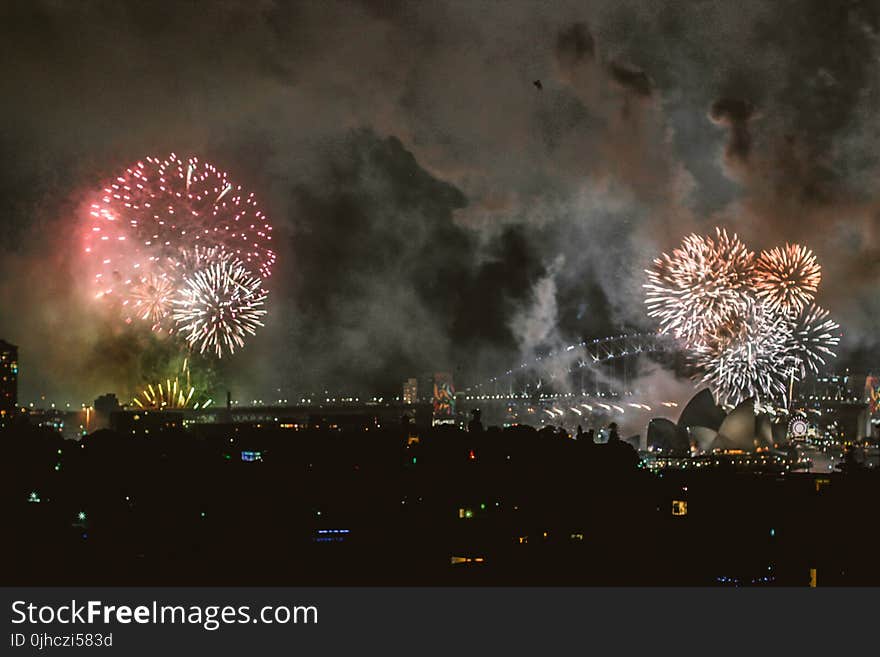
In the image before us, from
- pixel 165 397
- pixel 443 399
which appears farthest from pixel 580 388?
pixel 165 397

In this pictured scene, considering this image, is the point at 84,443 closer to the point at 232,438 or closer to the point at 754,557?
the point at 232,438

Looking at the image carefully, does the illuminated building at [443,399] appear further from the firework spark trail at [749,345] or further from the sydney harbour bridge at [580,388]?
the firework spark trail at [749,345]

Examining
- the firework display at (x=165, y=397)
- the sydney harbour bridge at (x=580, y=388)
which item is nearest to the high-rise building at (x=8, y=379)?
the firework display at (x=165, y=397)

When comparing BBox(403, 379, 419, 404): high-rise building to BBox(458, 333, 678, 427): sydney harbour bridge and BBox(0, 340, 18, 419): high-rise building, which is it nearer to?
BBox(458, 333, 678, 427): sydney harbour bridge
